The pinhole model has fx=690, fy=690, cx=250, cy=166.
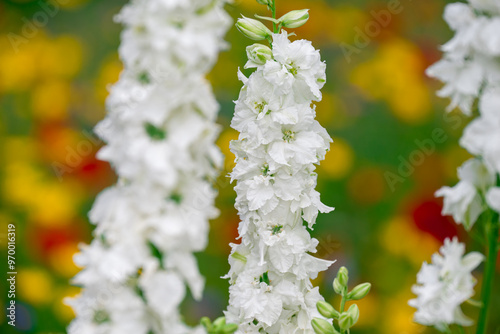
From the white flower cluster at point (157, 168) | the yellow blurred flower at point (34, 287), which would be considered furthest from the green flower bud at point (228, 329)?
the yellow blurred flower at point (34, 287)

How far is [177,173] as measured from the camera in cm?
60

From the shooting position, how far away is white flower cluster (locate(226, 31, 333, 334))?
827 millimetres

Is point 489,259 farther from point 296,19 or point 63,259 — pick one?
point 63,259

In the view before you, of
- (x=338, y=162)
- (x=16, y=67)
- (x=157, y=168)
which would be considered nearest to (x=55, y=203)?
(x=16, y=67)

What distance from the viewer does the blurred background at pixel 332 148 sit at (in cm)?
155

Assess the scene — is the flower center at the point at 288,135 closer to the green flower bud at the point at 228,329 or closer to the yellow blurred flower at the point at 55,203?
the green flower bud at the point at 228,329

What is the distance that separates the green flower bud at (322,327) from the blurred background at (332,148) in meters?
0.75

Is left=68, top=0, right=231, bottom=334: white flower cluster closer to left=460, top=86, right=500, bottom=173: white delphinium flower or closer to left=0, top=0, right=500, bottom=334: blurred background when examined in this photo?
left=460, top=86, right=500, bottom=173: white delphinium flower

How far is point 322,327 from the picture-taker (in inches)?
29.7

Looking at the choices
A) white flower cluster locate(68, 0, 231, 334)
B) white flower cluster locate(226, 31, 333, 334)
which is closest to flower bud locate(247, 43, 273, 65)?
white flower cluster locate(226, 31, 333, 334)

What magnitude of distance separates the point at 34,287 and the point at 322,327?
0.94m

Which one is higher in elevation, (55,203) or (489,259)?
(55,203)

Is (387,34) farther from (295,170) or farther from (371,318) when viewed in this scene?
(295,170)

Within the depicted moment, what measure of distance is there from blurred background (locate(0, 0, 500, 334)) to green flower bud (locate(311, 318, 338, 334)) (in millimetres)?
750
